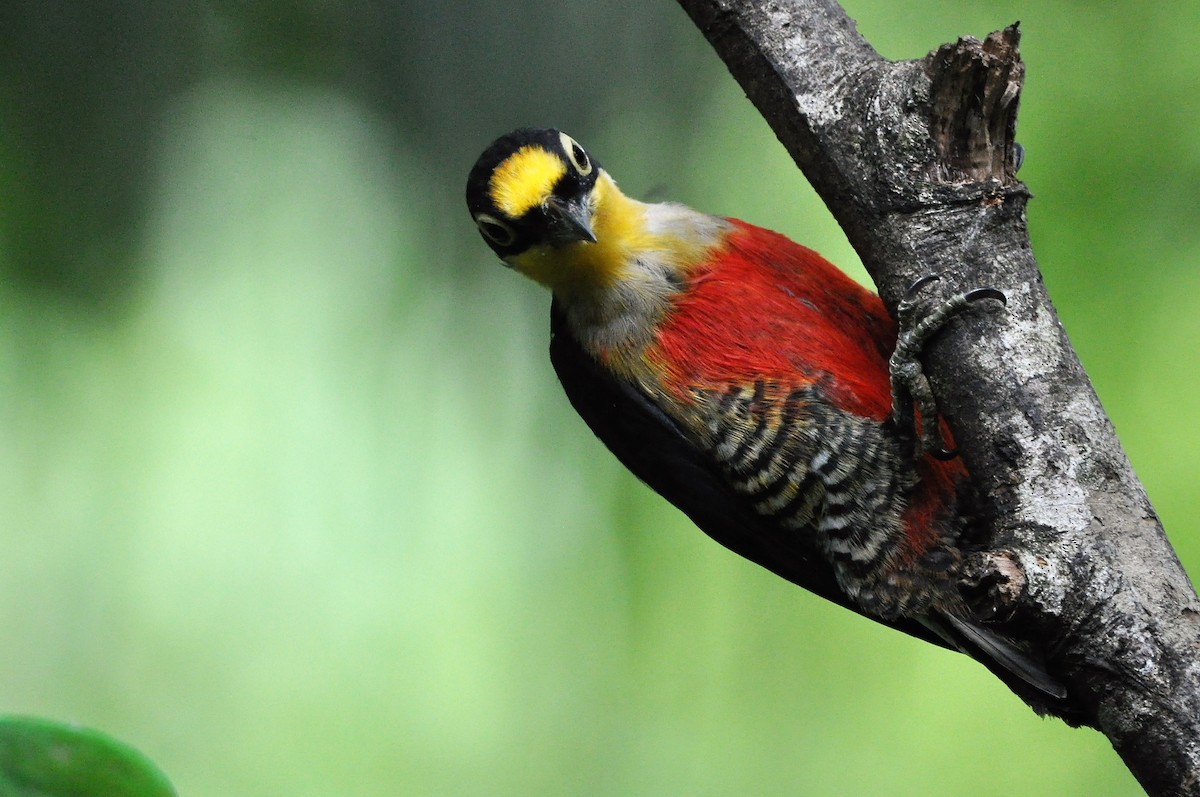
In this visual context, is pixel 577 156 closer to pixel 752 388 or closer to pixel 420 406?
pixel 752 388

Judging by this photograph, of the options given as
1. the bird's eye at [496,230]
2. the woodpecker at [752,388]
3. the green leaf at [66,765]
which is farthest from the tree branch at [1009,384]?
the green leaf at [66,765]

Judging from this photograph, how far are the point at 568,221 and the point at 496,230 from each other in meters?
0.17

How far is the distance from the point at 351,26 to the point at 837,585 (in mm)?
2318

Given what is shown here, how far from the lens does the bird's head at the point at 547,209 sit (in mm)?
2029

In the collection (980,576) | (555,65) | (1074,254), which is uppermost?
(1074,254)

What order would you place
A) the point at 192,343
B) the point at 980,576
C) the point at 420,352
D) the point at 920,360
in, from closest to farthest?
the point at 980,576 < the point at 920,360 < the point at 192,343 < the point at 420,352

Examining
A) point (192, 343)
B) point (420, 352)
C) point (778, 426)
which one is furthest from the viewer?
point (420, 352)

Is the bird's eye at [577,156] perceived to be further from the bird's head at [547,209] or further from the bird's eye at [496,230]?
the bird's eye at [496,230]

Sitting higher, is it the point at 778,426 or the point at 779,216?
the point at 779,216

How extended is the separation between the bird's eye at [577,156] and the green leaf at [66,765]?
139cm

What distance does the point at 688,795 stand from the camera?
3.31m

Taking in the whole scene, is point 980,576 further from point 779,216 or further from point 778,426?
point 779,216

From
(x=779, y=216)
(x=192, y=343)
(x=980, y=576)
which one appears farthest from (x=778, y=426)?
(x=192, y=343)

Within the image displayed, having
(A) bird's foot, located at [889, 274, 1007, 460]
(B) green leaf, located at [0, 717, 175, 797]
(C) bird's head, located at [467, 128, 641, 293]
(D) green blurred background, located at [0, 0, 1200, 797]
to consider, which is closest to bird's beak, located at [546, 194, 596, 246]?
(C) bird's head, located at [467, 128, 641, 293]
